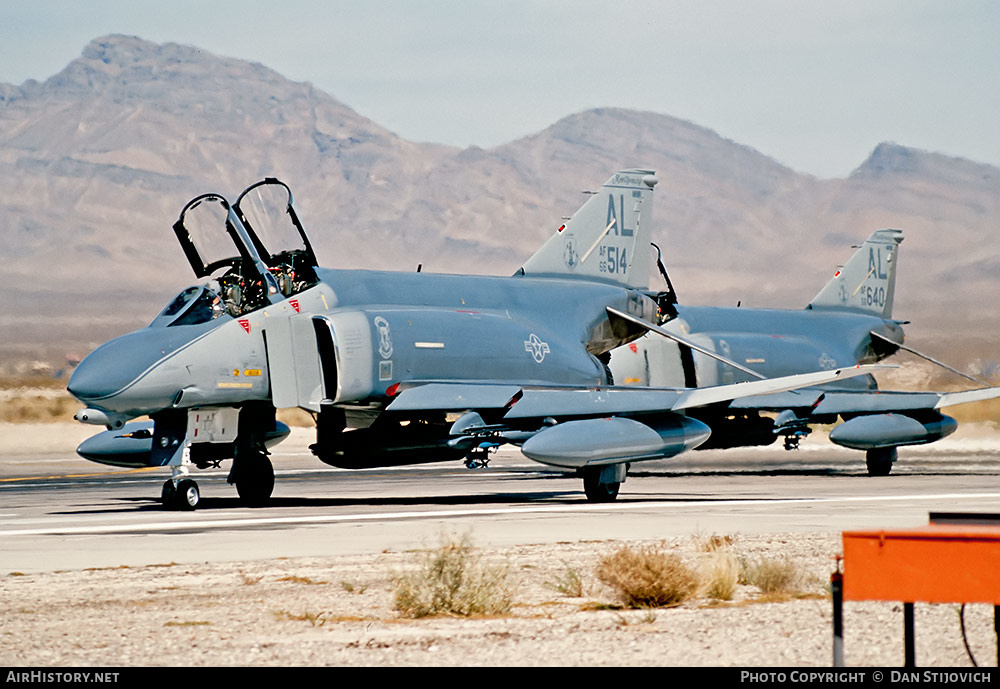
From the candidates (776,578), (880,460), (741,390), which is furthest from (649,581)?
(880,460)

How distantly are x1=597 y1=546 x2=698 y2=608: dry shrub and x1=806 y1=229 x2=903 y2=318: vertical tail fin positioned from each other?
2455cm

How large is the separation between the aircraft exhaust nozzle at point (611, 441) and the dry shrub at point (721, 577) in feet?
26.3

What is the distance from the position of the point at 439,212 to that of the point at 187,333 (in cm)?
13222

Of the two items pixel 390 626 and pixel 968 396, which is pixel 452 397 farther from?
pixel 968 396

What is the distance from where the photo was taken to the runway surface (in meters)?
13.9

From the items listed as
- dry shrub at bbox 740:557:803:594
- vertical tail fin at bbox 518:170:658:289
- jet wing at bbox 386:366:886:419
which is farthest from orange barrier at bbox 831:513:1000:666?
vertical tail fin at bbox 518:170:658:289

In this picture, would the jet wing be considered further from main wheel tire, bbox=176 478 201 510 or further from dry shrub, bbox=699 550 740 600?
dry shrub, bbox=699 550 740 600

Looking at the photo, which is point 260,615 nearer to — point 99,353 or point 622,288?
point 99,353

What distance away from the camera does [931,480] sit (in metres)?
26.1

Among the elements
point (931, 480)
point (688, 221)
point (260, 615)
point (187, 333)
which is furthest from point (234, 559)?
point (688, 221)

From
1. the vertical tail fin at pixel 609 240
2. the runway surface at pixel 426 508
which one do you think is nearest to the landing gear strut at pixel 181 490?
the runway surface at pixel 426 508

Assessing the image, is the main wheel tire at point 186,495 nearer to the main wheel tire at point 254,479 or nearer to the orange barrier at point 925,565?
the main wheel tire at point 254,479

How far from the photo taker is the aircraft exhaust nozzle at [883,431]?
27.8 meters

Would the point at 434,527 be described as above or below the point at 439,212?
below
